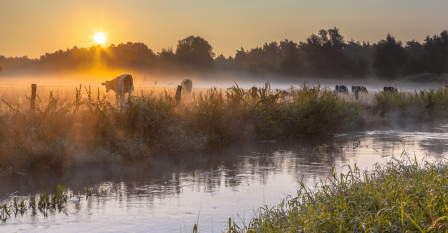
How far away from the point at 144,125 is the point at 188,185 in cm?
375

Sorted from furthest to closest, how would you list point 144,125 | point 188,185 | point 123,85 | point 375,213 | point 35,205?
point 123,85
point 144,125
point 188,185
point 35,205
point 375,213

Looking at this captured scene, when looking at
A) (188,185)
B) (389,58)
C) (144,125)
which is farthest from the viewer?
(389,58)

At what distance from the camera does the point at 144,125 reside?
38.4 ft

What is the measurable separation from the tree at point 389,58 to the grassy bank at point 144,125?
4908cm

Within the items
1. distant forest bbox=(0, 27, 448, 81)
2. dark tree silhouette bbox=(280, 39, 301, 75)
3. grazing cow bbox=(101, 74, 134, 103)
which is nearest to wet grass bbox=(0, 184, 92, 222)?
grazing cow bbox=(101, 74, 134, 103)

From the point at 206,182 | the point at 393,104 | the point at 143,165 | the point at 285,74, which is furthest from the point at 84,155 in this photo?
the point at 285,74

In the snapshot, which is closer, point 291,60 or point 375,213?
point 375,213

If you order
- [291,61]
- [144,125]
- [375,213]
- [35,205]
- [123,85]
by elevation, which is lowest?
[35,205]

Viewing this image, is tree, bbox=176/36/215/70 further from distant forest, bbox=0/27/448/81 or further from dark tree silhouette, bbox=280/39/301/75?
dark tree silhouette, bbox=280/39/301/75

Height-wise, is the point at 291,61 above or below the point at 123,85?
above

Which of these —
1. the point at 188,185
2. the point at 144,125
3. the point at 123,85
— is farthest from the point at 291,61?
the point at 188,185

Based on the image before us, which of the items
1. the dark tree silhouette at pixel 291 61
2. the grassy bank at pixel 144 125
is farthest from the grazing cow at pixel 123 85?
the dark tree silhouette at pixel 291 61

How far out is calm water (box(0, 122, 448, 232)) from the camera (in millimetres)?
6078

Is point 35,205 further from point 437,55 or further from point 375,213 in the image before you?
point 437,55
